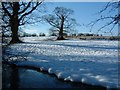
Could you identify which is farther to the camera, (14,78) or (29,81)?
(14,78)

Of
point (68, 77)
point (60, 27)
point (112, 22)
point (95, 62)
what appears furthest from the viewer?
point (60, 27)

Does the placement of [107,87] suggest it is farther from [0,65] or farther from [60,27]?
[60,27]

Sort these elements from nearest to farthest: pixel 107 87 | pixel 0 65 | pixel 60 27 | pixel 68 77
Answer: pixel 107 87 → pixel 68 77 → pixel 0 65 → pixel 60 27

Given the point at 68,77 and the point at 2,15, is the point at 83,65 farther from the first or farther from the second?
the point at 2,15

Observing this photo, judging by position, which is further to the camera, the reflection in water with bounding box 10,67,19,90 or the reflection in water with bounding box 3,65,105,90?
the reflection in water with bounding box 10,67,19,90

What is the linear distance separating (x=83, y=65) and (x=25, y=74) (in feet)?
8.03

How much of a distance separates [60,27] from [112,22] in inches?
1519

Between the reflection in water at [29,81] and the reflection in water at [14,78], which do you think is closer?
the reflection in water at [29,81]

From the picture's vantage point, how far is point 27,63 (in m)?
12.4

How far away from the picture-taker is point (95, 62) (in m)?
11.8

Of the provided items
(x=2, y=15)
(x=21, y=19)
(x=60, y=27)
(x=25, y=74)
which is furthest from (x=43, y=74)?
(x=60, y=27)

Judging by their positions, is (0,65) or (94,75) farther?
(0,65)

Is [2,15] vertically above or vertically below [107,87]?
above

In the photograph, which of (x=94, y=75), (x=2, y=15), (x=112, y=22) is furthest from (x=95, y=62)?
(x=2, y=15)
